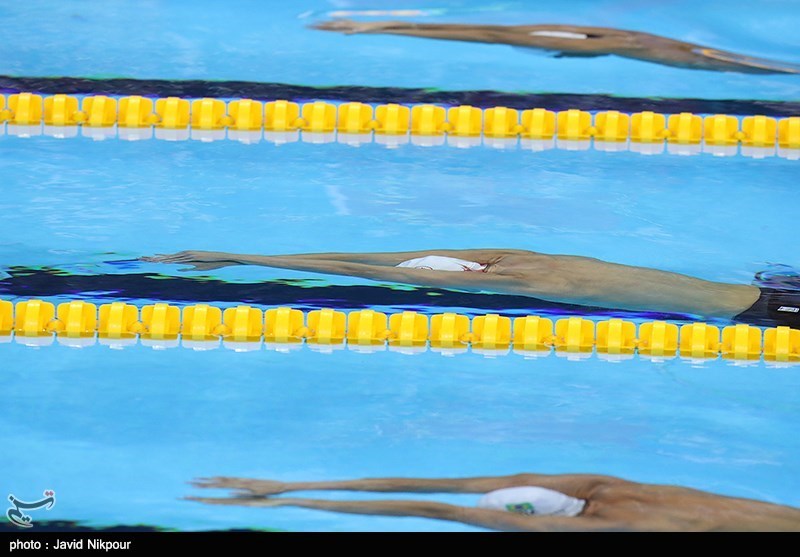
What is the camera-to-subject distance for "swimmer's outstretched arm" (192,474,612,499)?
5.06 meters

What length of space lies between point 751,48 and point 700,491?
16.7 feet

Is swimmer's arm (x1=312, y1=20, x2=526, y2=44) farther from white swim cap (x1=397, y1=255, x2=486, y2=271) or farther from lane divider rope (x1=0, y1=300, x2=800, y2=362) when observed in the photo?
lane divider rope (x1=0, y1=300, x2=800, y2=362)

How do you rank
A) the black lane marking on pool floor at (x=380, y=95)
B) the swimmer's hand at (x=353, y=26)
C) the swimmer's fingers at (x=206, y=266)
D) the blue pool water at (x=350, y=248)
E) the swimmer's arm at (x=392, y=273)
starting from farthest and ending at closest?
the swimmer's hand at (x=353, y=26) < the black lane marking on pool floor at (x=380, y=95) < the swimmer's fingers at (x=206, y=266) < the swimmer's arm at (x=392, y=273) < the blue pool water at (x=350, y=248)

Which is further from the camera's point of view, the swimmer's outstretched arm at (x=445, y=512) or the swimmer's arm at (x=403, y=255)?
the swimmer's arm at (x=403, y=255)

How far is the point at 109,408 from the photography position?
563 centimetres

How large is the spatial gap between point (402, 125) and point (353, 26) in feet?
5.82

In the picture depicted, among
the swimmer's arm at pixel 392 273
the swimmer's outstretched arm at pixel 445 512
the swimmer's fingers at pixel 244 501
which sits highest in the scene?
the swimmer's arm at pixel 392 273

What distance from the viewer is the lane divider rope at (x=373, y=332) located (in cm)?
619

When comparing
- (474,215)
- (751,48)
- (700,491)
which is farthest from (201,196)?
(751,48)

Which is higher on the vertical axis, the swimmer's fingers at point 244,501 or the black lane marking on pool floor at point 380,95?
the black lane marking on pool floor at point 380,95

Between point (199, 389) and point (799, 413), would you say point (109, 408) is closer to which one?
point (199, 389)

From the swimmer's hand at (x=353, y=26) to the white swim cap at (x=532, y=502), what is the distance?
515cm

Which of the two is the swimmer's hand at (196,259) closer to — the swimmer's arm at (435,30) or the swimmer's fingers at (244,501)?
the swimmer's fingers at (244,501)

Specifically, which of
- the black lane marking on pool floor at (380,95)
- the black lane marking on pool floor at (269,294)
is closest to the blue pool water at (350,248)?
the black lane marking on pool floor at (269,294)
